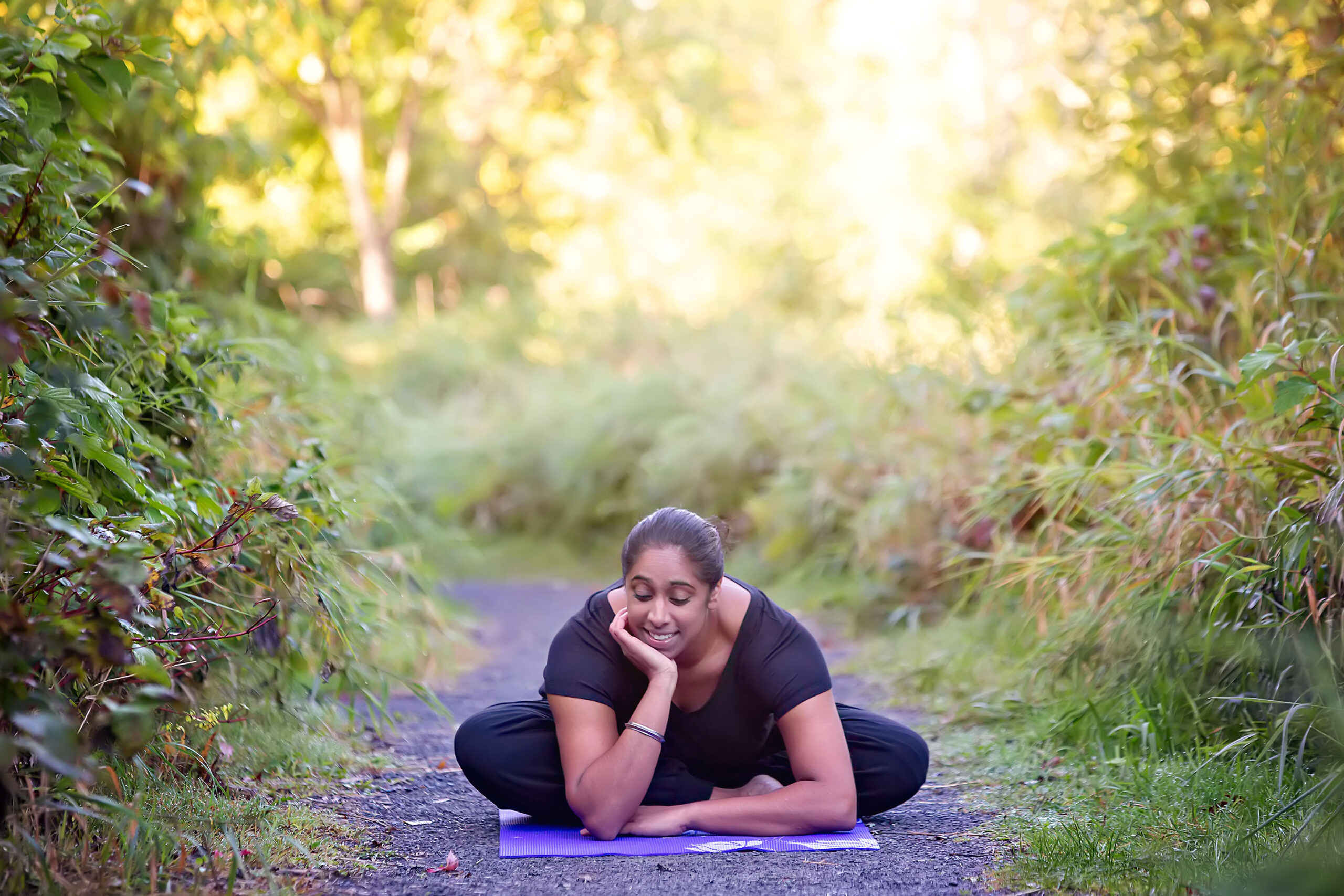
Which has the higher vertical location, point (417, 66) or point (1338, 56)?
point (417, 66)

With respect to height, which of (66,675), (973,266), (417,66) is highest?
(417,66)

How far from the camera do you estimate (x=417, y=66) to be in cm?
1489

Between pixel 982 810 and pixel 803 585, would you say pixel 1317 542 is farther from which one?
pixel 803 585

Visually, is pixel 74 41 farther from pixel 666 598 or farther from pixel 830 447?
pixel 830 447

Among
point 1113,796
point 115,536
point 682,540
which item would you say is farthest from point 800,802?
point 115,536

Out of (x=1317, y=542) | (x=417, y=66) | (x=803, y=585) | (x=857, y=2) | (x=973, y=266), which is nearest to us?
(x=1317, y=542)

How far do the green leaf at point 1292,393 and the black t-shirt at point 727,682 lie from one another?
1.39m

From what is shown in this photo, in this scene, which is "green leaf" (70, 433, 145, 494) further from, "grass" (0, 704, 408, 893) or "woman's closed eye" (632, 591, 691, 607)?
"woman's closed eye" (632, 591, 691, 607)

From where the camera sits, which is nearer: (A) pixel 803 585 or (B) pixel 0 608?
(B) pixel 0 608

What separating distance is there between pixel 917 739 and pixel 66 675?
2.17 meters

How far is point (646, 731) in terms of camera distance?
9.55 feet

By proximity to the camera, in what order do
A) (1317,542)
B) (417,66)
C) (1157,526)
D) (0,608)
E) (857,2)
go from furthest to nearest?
(857,2) → (417,66) → (1157,526) → (1317,542) → (0,608)

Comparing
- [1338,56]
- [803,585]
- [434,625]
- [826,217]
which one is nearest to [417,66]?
[826,217]

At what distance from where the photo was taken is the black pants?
3.21m
